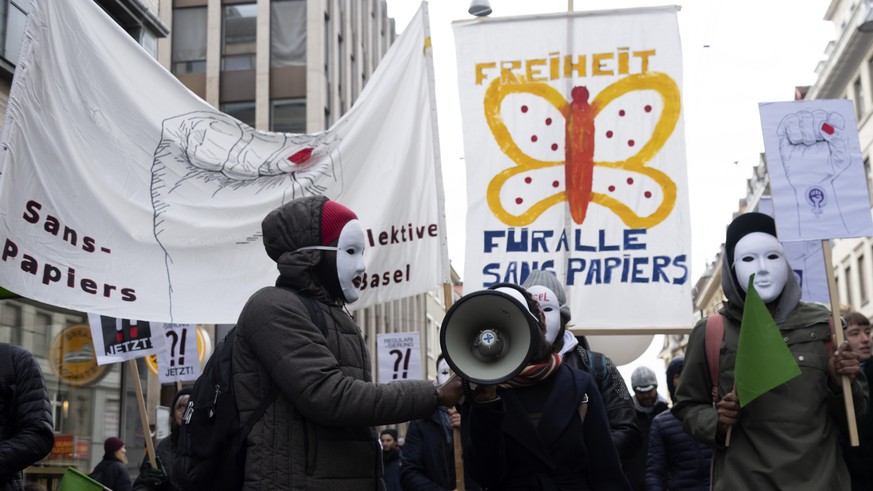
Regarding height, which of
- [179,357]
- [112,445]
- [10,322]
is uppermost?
[10,322]

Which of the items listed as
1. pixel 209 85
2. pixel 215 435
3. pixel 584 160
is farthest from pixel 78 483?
pixel 209 85

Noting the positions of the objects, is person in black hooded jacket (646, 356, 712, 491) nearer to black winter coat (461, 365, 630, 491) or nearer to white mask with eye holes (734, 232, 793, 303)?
white mask with eye holes (734, 232, 793, 303)

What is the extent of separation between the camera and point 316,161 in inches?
244

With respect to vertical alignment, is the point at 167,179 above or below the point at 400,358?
above

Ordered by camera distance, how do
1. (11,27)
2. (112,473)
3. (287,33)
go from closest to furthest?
(112,473), (11,27), (287,33)

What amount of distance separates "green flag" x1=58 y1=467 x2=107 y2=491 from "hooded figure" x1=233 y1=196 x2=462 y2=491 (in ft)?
4.88

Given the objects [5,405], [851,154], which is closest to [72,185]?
[5,405]

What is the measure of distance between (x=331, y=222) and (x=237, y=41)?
32.9 metres

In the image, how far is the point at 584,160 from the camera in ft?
27.5

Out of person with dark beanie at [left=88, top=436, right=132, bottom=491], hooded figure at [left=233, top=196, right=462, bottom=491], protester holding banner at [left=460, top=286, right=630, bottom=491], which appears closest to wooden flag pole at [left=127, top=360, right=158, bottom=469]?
protester holding banner at [left=460, top=286, right=630, bottom=491]

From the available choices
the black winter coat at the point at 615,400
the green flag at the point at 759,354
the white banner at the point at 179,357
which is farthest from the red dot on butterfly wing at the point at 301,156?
the white banner at the point at 179,357

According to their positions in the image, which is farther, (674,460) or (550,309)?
(674,460)

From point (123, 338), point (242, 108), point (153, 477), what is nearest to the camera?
point (153, 477)

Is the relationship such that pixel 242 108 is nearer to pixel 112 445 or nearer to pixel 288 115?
pixel 288 115
